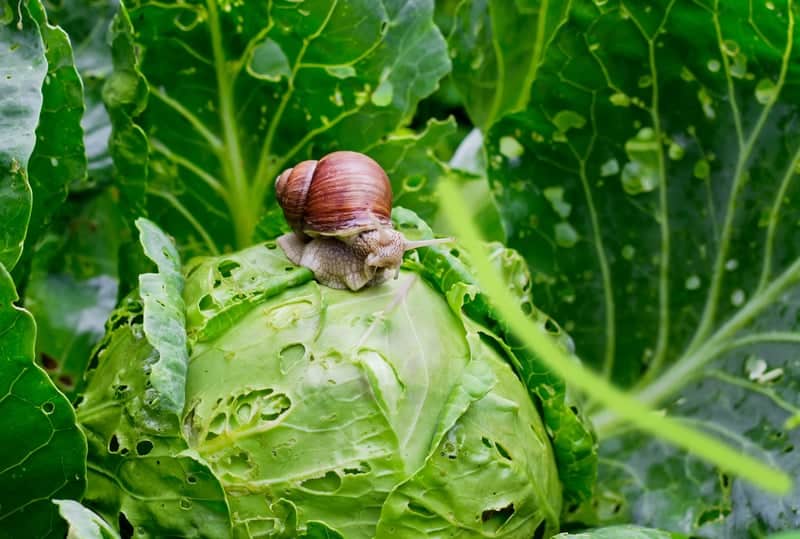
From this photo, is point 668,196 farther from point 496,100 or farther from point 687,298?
point 496,100

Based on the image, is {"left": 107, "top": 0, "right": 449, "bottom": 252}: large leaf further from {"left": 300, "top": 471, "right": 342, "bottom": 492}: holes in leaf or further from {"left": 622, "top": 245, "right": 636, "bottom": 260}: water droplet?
{"left": 300, "top": 471, "right": 342, "bottom": 492}: holes in leaf

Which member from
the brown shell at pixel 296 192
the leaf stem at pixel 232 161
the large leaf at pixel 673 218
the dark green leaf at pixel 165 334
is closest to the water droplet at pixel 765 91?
the large leaf at pixel 673 218

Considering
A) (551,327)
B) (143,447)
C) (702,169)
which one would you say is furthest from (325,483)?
(702,169)

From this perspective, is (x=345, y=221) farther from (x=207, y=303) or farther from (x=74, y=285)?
(x=74, y=285)

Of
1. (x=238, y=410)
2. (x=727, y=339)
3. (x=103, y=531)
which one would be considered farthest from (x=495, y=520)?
(x=727, y=339)

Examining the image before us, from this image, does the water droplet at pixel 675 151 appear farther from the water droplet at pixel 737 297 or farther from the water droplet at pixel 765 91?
the water droplet at pixel 737 297

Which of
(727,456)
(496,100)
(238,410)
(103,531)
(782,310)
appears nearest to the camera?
(727,456)
